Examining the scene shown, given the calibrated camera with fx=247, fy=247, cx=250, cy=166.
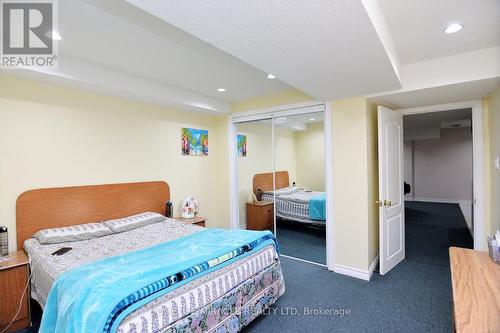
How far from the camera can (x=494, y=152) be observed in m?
2.66

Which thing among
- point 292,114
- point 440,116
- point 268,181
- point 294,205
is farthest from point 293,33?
point 440,116

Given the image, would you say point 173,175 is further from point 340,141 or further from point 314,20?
point 314,20

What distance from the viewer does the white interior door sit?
9.87ft

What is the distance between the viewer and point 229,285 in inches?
76.8

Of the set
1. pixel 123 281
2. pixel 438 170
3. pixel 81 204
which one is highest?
pixel 438 170

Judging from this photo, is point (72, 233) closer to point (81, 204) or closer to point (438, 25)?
point (81, 204)

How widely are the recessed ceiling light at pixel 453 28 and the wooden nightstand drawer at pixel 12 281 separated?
4.11 metres

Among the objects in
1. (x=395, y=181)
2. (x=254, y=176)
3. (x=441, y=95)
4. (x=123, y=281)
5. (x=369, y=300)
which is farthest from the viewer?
(x=254, y=176)

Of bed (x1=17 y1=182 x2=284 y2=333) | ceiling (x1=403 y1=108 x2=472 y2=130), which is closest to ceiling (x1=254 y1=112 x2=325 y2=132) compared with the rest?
bed (x1=17 y1=182 x2=284 y2=333)

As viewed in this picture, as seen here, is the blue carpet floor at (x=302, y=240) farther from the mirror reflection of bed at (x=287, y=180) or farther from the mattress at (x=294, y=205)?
the mattress at (x=294, y=205)

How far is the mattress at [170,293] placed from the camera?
4.97 ft

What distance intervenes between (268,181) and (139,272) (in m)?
2.80

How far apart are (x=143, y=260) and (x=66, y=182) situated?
162 centimetres

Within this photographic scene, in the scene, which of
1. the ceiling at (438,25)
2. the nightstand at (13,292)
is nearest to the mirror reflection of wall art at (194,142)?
the nightstand at (13,292)
